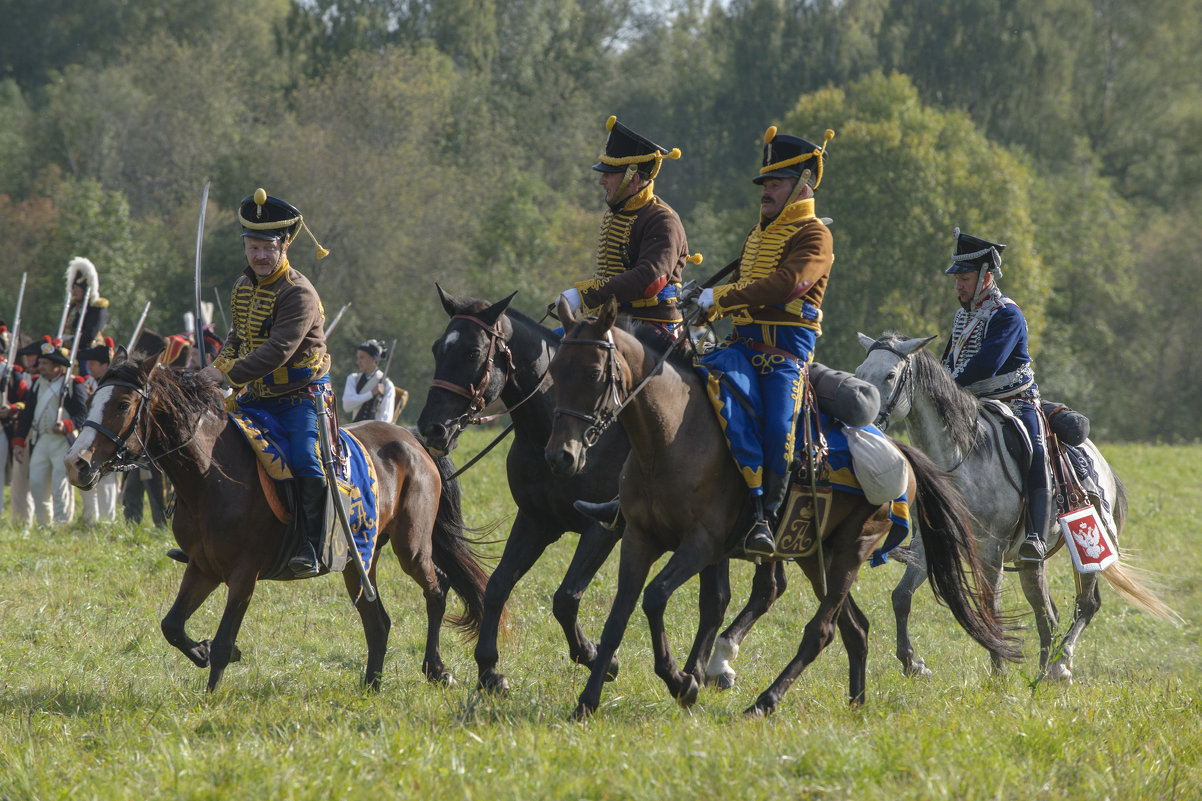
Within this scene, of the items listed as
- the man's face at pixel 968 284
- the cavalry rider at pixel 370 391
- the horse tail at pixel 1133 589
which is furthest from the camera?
the cavalry rider at pixel 370 391

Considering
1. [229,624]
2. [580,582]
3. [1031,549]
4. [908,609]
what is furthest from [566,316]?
[1031,549]

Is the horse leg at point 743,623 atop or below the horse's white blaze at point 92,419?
below

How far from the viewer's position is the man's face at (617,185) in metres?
8.14

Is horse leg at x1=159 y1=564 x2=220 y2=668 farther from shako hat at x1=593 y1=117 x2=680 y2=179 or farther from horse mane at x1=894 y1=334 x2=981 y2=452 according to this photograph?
horse mane at x1=894 y1=334 x2=981 y2=452

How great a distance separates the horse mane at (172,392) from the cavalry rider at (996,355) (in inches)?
221

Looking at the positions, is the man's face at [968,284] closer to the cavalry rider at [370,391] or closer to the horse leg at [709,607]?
the horse leg at [709,607]

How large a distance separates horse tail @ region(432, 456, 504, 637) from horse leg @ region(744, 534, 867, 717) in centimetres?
263

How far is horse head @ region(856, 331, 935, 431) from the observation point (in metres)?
8.84

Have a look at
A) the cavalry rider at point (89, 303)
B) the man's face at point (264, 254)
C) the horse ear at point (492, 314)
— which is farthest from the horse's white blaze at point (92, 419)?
the cavalry rider at point (89, 303)

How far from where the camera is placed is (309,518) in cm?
767

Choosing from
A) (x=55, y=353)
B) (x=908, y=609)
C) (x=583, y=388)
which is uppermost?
(x=583, y=388)

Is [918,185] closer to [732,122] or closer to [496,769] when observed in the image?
[732,122]

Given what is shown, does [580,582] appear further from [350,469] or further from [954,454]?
[954,454]

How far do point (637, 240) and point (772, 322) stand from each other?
4.68 ft
